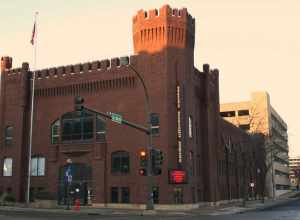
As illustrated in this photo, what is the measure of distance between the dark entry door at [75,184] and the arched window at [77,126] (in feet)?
10.1

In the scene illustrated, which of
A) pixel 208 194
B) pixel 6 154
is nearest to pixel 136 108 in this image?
pixel 208 194

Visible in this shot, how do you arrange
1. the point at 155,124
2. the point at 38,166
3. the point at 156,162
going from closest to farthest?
the point at 156,162, the point at 155,124, the point at 38,166

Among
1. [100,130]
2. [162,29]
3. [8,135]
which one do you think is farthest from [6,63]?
[162,29]

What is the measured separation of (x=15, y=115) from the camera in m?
55.4

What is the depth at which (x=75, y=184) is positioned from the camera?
167 ft

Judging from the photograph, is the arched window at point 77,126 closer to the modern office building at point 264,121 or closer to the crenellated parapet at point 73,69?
the crenellated parapet at point 73,69

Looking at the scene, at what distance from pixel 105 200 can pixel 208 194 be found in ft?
41.9

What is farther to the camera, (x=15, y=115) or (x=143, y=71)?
(x=15, y=115)

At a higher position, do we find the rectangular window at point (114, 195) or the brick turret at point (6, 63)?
the brick turret at point (6, 63)

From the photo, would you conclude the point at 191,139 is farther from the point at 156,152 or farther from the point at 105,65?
the point at 156,152

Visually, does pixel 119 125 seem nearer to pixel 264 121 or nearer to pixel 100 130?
pixel 100 130

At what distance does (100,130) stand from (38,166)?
9241mm

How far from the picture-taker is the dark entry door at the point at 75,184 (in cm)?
5006

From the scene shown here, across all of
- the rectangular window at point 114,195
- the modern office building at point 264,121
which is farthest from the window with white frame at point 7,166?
the modern office building at point 264,121
